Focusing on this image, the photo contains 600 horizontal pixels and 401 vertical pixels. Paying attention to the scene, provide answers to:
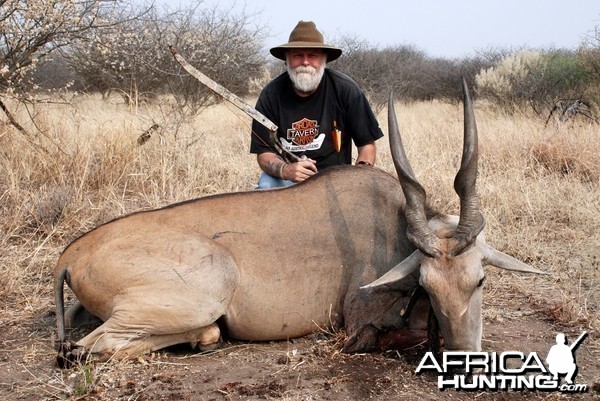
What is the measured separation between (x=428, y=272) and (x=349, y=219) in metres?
0.81

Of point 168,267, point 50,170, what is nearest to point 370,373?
point 168,267

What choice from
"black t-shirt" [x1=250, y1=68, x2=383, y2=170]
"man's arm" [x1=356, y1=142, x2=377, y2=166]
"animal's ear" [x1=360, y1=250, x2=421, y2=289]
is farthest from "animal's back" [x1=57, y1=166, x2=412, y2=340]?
"black t-shirt" [x1=250, y1=68, x2=383, y2=170]

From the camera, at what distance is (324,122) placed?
557cm

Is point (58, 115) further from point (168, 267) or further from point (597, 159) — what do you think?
point (597, 159)

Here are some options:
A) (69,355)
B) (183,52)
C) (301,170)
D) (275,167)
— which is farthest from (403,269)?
(183,52)

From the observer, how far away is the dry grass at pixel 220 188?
5.01 metres

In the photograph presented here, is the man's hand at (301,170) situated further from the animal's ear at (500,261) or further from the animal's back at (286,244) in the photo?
the animal's ear at (500,261)

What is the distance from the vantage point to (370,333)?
12.9 feet

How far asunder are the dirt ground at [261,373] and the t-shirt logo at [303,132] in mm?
1929

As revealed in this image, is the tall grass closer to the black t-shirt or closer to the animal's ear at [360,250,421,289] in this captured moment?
the black t-shirt

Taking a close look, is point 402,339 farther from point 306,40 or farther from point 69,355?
point 306,40

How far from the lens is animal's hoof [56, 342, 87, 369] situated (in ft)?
12.1

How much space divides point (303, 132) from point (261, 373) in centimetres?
242

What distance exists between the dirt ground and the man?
6.04 ft
